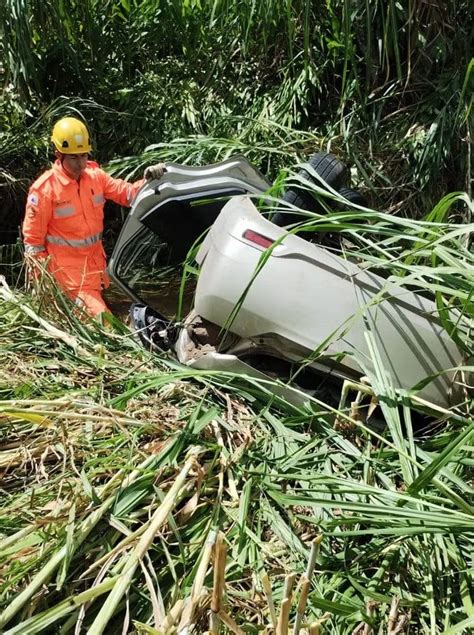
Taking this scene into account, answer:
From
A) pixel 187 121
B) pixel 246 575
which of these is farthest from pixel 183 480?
pixel 187 121

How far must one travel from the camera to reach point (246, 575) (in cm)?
170

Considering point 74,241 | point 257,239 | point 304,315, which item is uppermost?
point 257,239

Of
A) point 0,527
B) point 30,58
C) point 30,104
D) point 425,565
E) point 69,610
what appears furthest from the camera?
point 30,104

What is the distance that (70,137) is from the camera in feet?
13.5

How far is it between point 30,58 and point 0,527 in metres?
4.68

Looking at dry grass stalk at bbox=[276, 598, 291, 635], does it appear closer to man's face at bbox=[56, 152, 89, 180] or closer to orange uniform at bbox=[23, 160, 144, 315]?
orange uniform at bbox=[23, 160, 144, 315]

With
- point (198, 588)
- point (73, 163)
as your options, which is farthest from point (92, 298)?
point (198, 588)

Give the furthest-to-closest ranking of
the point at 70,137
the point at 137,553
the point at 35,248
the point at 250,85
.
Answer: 1. the point at 250,85
2. the point at 70,137
3. the point at 35,248
4. the point at 137,553

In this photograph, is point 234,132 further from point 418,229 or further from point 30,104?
point 418,229

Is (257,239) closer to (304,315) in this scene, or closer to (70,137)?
(304,315)

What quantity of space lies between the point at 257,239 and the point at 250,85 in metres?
3.58

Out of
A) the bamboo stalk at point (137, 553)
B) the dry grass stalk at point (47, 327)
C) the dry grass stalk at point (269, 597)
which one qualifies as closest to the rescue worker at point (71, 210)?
the dry grass stalk at point (47, 327)

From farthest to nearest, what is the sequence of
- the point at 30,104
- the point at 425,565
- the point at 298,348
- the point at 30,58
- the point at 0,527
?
the point at 30,104, the point at 30,58, the point at 298,348, the point at 0,527, the point at 425,565

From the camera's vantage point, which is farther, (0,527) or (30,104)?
(30,104)
